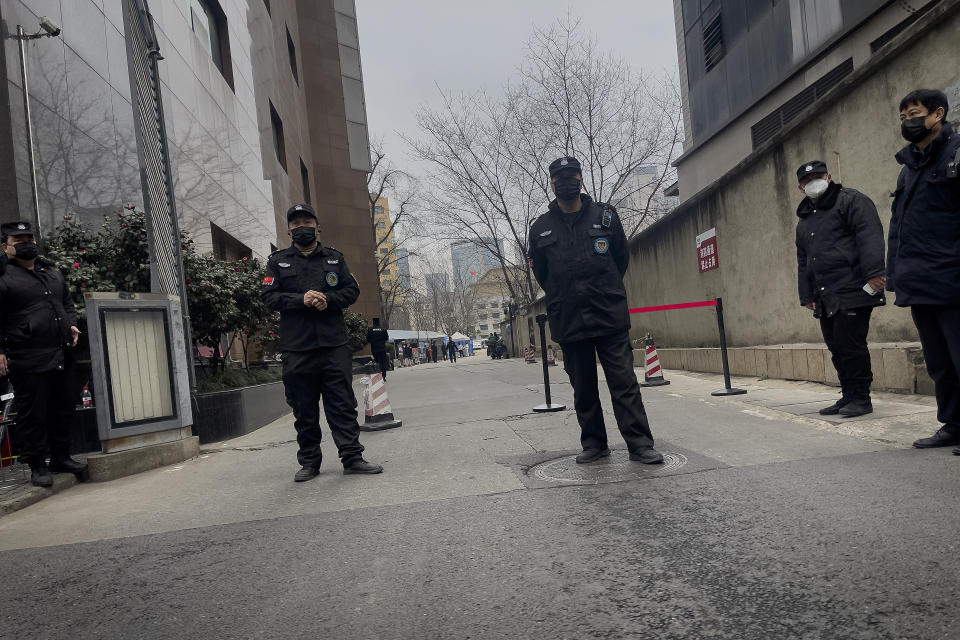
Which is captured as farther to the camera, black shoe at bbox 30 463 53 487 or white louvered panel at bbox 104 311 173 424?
white louvered panel at bbox 104 311 173 424

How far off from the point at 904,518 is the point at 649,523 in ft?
3.33

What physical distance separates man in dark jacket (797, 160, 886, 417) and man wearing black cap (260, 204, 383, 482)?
12.3ft

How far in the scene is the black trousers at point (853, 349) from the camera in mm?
5441

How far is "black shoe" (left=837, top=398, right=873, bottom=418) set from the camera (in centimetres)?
545

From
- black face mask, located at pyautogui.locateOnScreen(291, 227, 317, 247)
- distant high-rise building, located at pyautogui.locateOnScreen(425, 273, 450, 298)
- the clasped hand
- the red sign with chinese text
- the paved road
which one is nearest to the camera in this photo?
the paved road

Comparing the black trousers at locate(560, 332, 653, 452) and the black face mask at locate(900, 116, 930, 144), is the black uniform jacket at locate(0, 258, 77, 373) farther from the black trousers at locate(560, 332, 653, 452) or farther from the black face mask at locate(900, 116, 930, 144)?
the black face mask at locate(900, 116, 930, 144)

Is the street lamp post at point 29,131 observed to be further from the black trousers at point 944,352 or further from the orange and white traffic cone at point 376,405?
the black trousers at point 944,352

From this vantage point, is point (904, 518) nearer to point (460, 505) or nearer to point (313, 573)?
point (460, 505)

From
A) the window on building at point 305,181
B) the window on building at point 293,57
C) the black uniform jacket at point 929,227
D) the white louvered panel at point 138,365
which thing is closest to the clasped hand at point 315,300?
the white louvered panel at point 138,365

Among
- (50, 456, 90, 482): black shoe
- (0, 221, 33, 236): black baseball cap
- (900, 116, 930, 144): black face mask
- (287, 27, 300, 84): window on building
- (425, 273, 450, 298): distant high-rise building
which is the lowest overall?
(50, 456, 90, 482): black shoe

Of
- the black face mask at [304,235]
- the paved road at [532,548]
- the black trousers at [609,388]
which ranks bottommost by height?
the paved road at [532,548]

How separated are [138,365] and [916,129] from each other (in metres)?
6.41

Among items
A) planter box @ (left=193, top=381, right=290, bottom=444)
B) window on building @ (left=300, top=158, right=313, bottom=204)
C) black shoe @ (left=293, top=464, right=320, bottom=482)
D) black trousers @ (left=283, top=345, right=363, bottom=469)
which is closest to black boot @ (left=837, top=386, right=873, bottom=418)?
black trousers @ (left=283, top=345, right=363, bottom=469)

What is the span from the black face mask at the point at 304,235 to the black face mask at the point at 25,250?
2.09 meters
